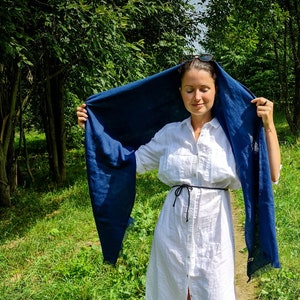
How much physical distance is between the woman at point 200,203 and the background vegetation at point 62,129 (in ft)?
5.25

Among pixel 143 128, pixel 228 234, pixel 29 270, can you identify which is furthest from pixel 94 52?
pixel 228 234

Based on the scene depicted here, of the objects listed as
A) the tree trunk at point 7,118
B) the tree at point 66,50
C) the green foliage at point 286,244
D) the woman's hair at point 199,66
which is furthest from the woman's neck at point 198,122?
the tree trunk at point 7,118

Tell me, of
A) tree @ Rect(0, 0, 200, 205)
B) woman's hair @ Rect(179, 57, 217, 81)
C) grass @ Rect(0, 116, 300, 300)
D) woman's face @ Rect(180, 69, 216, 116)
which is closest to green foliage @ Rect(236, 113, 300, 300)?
grass @ Rect(0, 116, 300, 300)

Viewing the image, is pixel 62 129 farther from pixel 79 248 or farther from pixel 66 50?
pixel 79 248

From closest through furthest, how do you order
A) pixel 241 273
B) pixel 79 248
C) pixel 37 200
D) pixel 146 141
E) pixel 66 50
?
pixel 146 141
pixel 241 273
pixel 79 248
pixel 66 50
pixel 37 200

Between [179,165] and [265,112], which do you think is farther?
[179,165]

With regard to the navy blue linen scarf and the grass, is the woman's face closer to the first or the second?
the navy blue linen scarf

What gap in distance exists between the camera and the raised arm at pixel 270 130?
79.5 inches

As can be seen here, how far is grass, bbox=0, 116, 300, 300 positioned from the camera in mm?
3621

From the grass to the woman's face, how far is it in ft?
3.28

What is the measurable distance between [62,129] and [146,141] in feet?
21.3

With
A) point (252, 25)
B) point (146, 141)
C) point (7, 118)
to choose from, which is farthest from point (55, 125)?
point (146, 141)

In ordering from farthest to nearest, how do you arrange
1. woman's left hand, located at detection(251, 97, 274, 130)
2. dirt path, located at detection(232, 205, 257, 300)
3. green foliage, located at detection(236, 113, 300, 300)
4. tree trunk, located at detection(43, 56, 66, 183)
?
tree trunk, located at detection(43, 56, 66, 183)
dirt path, located at detection(232, 205, 257, 300)
green foliage, located at detection(236, 113, 300, 300)
woman's left hand, located at detection(251, 97, 274, 130)

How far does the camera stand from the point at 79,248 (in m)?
4.76
